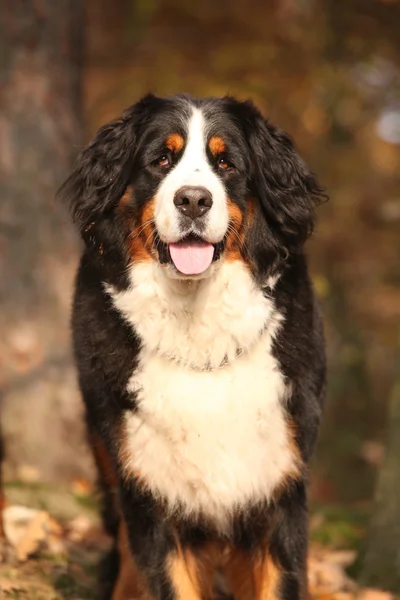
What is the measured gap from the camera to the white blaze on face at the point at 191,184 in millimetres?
3236

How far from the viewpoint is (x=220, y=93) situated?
820 cm

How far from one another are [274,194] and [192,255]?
0.47 m

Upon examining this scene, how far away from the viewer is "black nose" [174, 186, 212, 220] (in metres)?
3.19

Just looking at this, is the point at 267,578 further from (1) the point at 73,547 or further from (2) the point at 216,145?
(2) the point at 216,145

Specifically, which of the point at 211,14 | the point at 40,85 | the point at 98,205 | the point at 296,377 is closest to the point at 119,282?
the point at 98,205

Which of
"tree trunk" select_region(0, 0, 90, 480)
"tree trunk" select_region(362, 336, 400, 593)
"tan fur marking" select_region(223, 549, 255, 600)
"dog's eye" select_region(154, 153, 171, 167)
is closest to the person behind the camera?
"dog's eye" select_region(154, 153, 171, 167)

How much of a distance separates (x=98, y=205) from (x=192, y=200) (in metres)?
0.56

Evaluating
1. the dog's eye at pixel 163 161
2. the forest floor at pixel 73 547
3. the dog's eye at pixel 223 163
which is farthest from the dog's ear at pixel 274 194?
the forest floor at pixel 73 547

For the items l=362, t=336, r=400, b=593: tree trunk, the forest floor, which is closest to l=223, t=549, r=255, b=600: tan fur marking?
the forest floor

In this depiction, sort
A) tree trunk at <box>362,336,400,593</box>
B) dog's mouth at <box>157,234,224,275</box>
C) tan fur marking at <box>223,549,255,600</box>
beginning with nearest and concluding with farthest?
dog's mouth at <box>157,234,224,275</box> < tan fur marking at <box>223,549,255,600</box> < tree trunk at <box>362,336,400,593</box>

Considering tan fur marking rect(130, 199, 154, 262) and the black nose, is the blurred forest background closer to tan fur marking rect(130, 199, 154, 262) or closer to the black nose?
tan fur marking rect(130, 199, 154, 262)

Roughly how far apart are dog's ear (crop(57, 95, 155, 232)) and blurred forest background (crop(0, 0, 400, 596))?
2009 mm

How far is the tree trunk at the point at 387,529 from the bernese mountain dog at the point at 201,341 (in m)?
0.67

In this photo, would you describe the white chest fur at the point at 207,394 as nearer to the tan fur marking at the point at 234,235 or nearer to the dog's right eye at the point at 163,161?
the tan fur marking at the point at 234,235
